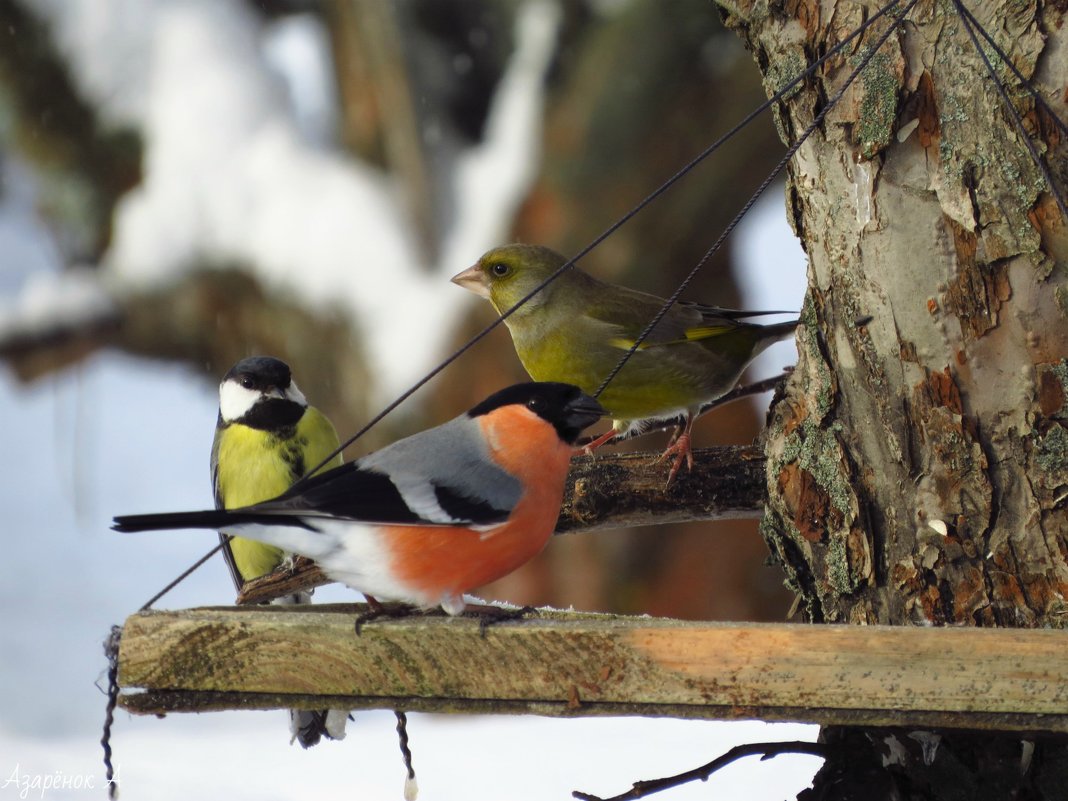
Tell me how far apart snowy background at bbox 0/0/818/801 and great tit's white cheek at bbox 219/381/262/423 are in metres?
1.72

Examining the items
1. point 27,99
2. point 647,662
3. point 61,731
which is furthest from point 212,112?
point 647,662

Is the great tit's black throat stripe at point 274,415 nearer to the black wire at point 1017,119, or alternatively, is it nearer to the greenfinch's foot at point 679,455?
the greenfinch's foot at point 679,455

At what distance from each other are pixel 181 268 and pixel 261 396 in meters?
2.68

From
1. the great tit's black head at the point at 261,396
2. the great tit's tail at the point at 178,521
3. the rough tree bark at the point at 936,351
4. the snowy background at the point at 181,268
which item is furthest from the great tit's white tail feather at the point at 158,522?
the snowy background at the point at 181,268

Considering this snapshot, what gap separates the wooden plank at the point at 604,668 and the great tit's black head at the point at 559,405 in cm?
38

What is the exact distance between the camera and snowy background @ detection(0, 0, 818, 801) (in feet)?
15.9

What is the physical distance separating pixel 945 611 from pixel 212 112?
13.8ft

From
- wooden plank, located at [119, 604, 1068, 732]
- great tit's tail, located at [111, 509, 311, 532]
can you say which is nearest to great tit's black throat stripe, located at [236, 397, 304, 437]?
wooden plank, located at [119, 604, 1068, 732]

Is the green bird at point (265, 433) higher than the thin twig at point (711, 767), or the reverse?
the green bird at point (265, 433)

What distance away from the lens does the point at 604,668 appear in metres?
1.59

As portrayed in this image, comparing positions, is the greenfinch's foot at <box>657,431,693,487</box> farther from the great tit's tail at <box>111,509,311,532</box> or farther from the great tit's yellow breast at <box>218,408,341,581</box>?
the great tit's tail at <box>111,509,311,532</box>

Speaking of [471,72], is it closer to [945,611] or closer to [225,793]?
[225,793]

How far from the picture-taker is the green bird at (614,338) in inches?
117

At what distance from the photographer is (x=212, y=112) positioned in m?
5.40
